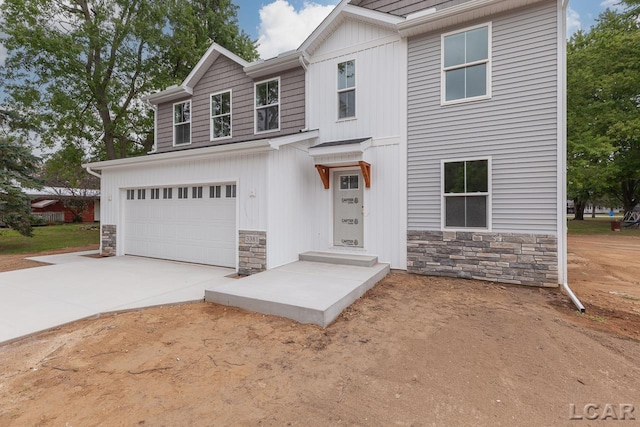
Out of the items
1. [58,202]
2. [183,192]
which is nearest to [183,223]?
[183,192]

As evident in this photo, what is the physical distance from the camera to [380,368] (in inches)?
120

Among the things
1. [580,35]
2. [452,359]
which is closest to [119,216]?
[452,359]

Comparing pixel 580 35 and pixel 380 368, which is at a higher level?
pixel 580 35

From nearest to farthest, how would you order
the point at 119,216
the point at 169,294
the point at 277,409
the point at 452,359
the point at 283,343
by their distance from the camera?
the point at 277,409
the point at 452,359
the point at 283,343
the point at 169,294
the point at 119,216

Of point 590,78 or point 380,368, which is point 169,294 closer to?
point 380,368

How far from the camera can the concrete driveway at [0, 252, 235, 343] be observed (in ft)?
13.9

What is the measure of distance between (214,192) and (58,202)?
26.6 meters

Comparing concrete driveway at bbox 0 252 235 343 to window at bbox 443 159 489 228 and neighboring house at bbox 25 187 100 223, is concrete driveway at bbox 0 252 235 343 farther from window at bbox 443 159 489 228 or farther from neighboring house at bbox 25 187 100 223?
neighboring house at bbox 25 187 100 223

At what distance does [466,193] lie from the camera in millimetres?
6441

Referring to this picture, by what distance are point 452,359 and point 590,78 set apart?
67.8 feet

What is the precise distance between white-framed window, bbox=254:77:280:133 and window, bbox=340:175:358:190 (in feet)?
8.70

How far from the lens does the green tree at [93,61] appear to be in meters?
12.5

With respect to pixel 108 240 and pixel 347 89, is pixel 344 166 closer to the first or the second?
pixel 347 89

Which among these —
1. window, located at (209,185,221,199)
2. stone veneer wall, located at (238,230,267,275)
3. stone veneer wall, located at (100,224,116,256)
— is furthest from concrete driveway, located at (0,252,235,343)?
window, located at (209,185,221,199)
